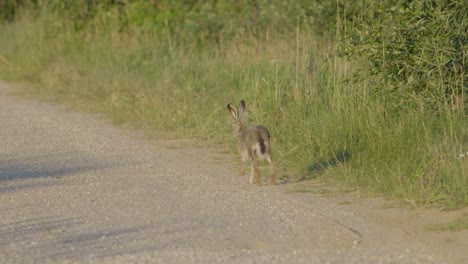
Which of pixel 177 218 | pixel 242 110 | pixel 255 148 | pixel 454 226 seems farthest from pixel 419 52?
pixel 177 218

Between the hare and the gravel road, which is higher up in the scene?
the hare

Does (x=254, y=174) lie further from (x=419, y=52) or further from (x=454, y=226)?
(x=454, y=226)

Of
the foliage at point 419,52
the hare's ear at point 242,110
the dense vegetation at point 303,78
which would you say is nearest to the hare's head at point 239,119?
the hare's ear at point 242,110

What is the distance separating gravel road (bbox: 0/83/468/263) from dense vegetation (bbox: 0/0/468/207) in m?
0.64

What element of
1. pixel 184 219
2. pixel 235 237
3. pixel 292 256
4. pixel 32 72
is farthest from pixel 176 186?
pixel 32 72

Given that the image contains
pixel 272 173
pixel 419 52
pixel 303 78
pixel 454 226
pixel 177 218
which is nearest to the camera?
pixel 454 226

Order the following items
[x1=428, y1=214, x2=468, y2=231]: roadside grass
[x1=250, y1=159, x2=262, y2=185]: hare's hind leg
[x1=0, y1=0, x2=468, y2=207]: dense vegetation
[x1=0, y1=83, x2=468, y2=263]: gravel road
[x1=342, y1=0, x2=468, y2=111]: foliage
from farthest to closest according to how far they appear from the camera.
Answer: [x1=342, y1=0, x2=468, y2=111]: foliage < [x1=0, y1=0, x2=468, y2=207]: dense vegetation < [x1=250, y1=159, x2=262, y2=185]: hare's hind leg < [x1=428, y1=214, x2=468, y2=231]: roadside grass < [x1=0, y1=83, x2=468, y2=263]: gravel road

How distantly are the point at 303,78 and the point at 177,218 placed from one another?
12.0 feet

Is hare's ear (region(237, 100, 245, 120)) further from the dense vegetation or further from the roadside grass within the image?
the roadside grass

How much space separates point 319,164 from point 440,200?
1.63 metres

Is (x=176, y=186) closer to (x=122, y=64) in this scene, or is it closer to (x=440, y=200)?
(x=440, y=200)

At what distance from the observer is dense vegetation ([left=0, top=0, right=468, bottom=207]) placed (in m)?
7.98

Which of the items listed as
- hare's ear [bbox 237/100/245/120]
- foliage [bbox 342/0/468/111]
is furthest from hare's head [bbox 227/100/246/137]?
foliage [bbox 342/0/468/111]

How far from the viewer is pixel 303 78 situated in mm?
9945
